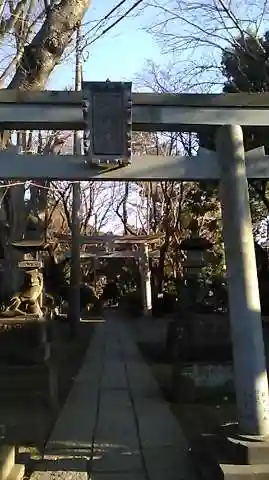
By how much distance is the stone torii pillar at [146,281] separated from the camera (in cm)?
2698

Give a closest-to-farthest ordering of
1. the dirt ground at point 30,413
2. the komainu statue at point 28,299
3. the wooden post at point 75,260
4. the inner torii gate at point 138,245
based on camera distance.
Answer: the dirt ground at point 30,413 < the komainu statue at point 28,299 < the wooden post at point 75,260 < the inner torii gate at point 138,245

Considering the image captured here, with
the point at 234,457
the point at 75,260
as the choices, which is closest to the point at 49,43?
the point at 234,457

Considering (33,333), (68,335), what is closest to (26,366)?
(33,333)

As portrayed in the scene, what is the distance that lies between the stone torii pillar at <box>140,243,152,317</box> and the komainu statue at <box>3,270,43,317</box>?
15336 millimetres

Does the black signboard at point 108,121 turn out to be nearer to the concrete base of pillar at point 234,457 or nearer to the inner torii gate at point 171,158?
the inner torii gate at point 171,158

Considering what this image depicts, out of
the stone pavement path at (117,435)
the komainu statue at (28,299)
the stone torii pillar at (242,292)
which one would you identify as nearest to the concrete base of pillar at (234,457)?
the stone torii pillar at (242,292)

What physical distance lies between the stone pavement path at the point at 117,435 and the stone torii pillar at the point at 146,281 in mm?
15701

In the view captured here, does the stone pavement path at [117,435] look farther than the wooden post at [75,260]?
No

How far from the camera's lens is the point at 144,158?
5.14m

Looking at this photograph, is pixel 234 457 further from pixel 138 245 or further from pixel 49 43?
pixel 138 245

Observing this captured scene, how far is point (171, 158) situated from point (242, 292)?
51.2 inches

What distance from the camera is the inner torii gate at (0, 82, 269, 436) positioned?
4781 mm

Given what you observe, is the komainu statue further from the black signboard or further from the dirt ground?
the black signboard

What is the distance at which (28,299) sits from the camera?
1119 centimetres
